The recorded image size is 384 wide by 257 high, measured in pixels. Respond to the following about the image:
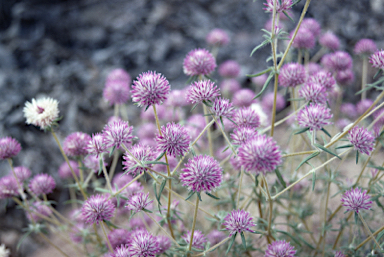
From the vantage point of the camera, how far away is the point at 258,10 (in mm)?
4184

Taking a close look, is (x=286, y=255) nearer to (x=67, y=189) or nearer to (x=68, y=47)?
(x=67, y=189)

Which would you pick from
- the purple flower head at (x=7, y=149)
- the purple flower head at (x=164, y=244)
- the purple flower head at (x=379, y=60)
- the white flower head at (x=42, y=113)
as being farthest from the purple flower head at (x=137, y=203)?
the purple flower head at (x=379, y=60)

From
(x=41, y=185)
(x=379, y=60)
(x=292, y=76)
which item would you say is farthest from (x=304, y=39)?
(x=41, y=185)

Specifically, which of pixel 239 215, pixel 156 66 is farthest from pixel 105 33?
pixel 239 215

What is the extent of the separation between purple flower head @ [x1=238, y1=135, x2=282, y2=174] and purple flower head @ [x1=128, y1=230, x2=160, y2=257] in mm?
729

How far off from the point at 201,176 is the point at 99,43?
3175 mm

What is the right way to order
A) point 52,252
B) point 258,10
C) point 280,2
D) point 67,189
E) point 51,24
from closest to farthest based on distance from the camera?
1. point 280,2
2. point 52,252
3. point 67,189
4. point 51,24
5. point 258,10

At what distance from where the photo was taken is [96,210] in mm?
1705

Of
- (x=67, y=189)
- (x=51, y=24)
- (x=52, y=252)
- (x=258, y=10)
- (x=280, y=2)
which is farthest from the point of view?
(x=258, y=10)

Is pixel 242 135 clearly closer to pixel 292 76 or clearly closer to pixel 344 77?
pixel 292 76

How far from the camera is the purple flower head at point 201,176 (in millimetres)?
1429

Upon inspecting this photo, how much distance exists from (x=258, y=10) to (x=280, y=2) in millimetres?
2916

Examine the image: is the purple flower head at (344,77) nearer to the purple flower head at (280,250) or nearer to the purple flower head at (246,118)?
the purple flower head at (246,118)

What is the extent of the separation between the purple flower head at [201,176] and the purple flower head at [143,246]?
1.41 feet
